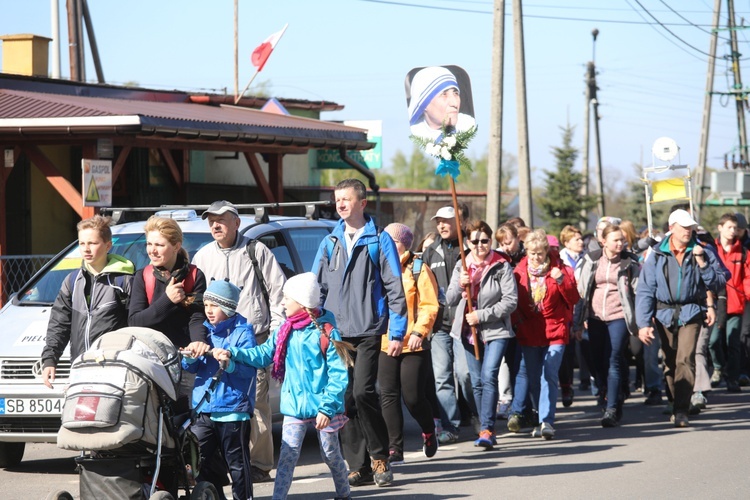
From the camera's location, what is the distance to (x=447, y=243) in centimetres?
1079

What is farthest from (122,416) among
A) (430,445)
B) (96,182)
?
(96,182)

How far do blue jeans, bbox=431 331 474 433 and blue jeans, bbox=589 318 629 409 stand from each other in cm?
157

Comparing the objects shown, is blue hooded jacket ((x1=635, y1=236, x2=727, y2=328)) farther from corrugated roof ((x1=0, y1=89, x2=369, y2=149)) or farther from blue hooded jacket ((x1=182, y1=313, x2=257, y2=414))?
corrugated roof ((x1=0, y1=89, x2=369, y2=149))

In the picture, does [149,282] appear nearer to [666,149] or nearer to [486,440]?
[486,440]

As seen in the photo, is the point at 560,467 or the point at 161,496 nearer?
the point at 161,496

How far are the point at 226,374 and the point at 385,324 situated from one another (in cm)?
176

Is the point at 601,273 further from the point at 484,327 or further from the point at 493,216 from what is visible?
the point at 493,216

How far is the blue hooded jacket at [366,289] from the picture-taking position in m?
8.12

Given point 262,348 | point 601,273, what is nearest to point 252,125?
point 601,273

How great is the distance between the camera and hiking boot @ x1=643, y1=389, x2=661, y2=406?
42.5 feet

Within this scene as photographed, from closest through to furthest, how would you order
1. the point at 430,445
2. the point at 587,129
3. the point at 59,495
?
the point at 59,495
the point at 430,445
the point at 587,129

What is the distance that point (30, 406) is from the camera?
8328mm

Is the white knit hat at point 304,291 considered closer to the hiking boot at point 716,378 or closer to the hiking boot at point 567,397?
the hiking boot at point 567,397

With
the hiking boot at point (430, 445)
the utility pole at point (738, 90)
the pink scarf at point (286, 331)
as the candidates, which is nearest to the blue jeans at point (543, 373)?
the hiking boot at point (430, 445)
